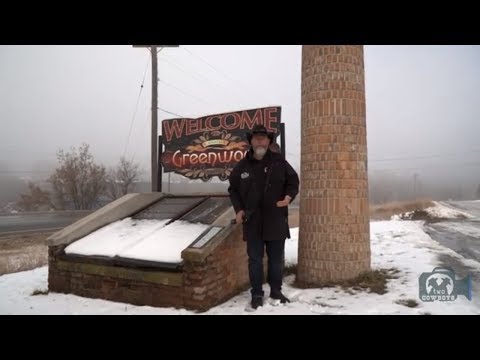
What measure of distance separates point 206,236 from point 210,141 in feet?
10.8

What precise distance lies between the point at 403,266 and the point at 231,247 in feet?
9.00

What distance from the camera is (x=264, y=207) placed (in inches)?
158

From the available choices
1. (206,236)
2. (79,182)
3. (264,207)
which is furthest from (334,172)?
(79,182)

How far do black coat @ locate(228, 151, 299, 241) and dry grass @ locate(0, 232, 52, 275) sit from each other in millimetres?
5625

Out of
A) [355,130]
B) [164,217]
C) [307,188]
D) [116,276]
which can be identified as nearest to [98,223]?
[164,217]

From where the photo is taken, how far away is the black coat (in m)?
3.98

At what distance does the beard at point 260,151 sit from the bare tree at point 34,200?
1304 inches

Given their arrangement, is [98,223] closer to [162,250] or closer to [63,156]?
[162,250]

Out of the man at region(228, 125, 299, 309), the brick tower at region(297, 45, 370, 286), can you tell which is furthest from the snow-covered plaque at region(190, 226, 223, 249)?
the brick tower at region(297, 45, 370, 286)

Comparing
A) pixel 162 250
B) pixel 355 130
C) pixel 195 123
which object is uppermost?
pixel 195 123

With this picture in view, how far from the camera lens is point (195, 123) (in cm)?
745

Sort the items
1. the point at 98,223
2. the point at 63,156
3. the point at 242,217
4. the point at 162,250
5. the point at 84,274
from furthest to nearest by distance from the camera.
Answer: the point at 63,156, the point at 98,223, the point at 84,274, the point at 162,250, the point at 242,217

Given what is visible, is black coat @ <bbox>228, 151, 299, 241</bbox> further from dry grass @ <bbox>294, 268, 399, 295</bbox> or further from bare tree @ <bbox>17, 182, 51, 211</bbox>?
bare tree @ <bbox>17, 182, 51, 211</bbox>

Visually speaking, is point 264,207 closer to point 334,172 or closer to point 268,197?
point 268,197
